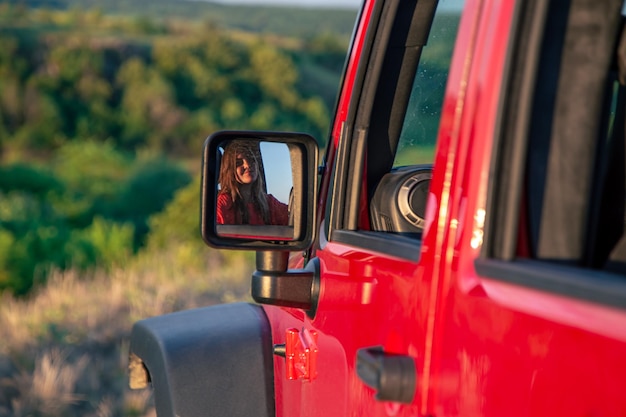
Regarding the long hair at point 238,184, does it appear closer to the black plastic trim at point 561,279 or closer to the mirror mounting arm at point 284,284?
the mirror mounting arm at point 284,284

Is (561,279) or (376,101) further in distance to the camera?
(376,101)

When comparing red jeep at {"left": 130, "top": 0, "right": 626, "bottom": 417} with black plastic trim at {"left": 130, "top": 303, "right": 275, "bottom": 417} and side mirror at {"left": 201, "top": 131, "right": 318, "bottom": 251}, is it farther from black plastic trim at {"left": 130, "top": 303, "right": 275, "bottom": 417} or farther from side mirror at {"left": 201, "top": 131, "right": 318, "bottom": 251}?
black plastic trim at {"left": 130, "top": 303, "right": 275, "bottom": 417}

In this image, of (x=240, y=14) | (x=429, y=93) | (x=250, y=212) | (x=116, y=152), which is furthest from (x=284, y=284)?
(x=240, y=14)

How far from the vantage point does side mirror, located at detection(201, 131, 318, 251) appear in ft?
7.69

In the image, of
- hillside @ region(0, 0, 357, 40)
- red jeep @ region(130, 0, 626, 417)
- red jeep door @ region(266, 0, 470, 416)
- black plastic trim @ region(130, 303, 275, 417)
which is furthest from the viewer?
hillside @ region(0, 0, 357, 40)

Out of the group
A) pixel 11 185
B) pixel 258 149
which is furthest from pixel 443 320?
pixel 11 185

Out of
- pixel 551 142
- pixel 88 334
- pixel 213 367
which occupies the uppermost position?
pixel 551 142

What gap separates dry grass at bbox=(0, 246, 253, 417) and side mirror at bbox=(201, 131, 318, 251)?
322cm

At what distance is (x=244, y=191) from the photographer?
237 cm

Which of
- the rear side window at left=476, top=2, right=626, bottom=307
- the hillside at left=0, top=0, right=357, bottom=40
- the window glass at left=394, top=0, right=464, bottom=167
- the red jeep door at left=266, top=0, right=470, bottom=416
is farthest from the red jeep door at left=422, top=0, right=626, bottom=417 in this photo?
the hillside at left=0, top=0, right=357, bottom=40

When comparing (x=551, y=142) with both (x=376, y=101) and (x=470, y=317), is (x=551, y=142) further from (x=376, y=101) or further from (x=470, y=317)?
(x=376, y=101)

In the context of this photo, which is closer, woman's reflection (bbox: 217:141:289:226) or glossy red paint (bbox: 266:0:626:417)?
glossy red paint (bbox: 266:0:626:417)

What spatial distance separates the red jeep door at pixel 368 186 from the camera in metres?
2.15

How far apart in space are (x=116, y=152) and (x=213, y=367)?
25.5m
